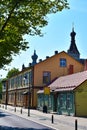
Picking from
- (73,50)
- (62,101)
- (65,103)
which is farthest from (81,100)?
(73,50)

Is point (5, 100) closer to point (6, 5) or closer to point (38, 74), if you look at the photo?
point (38, 74)

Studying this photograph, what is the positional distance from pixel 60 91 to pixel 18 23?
21.7m

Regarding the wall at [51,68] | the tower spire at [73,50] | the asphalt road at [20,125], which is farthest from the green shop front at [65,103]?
the tower spire at [73,50]

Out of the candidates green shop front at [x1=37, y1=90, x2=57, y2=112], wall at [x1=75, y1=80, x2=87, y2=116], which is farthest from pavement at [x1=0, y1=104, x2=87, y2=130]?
green shop front at [x1=37, y1=90, x2=57, y2=112]

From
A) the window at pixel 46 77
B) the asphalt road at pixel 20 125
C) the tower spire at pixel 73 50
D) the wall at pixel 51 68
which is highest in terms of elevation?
the tower spire at pixel 73 50

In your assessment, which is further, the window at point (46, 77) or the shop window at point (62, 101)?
the window at point (46, 77)

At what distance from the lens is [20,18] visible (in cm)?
2638

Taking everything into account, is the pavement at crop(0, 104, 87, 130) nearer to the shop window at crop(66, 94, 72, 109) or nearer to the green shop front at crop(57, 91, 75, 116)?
the green shop front at crop(57, 91, 75, 116)

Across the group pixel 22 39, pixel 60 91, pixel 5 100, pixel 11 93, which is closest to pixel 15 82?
pixel 11 93

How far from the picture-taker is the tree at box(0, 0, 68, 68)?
1004 inches

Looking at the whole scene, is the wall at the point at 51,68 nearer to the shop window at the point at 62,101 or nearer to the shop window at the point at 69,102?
the shop window at the point at 62,101

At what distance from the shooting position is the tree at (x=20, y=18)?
83.6ft

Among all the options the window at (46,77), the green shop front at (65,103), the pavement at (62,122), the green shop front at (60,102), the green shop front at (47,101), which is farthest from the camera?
the window at (46,77)

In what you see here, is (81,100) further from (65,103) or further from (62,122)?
(62,122)
